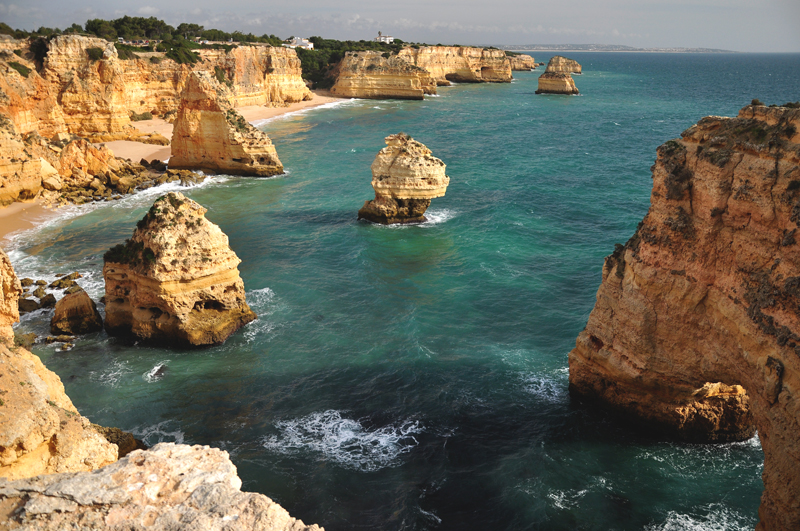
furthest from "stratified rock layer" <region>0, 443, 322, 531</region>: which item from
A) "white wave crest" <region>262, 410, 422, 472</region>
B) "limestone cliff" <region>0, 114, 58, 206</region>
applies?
"limestone cliff" <region>0, 114, 58, 206</region>

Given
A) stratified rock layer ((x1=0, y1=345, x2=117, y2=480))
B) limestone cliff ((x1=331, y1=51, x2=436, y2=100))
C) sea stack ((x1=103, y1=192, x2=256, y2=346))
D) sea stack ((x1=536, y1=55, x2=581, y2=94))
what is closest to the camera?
stratified rock layer ((x1=0, y1=345, x2=117, y2=480))

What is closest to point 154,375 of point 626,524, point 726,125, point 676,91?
point 626,524

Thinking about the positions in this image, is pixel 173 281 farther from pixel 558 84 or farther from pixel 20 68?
pixel 558 84

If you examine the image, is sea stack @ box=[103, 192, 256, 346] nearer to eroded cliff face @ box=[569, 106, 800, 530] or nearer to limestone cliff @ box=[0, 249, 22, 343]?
limestone cliff @ box=[0, 249, 22, 343]

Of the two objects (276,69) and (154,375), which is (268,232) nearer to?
(154,375)

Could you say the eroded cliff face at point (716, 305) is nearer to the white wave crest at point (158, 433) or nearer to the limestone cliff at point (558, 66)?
the white wave crest at point (158, 433)

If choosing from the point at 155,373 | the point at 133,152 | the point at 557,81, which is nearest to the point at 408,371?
the point at 155,373
